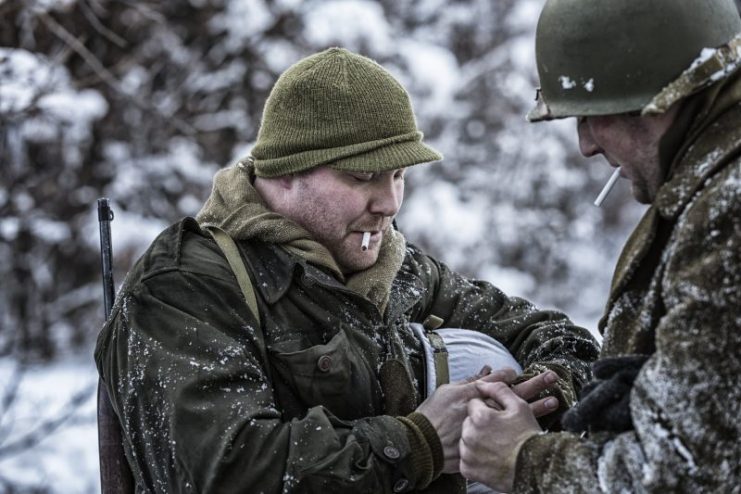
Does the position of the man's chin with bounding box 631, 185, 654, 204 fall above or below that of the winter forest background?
below

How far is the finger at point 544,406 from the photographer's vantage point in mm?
2709

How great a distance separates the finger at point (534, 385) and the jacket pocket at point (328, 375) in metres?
0.44

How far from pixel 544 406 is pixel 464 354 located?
14.4 inches

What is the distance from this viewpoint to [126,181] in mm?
8086

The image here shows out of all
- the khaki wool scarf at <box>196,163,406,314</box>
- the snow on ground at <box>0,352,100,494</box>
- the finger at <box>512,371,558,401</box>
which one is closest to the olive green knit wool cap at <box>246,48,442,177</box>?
the khaki wool scarf at <box>196,163,406,314</box>

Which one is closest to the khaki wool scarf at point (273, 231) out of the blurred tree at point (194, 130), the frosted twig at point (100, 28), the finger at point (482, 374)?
the finger at point (482, 374)

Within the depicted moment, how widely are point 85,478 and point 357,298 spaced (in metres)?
4.71

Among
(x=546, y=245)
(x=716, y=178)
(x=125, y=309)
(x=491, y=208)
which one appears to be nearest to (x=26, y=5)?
(x=125, y=309)

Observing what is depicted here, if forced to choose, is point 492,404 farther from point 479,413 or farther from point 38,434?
point 38,434

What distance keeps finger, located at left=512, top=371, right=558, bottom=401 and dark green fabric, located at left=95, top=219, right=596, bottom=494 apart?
0.24 m

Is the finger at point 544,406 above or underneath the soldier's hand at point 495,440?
above

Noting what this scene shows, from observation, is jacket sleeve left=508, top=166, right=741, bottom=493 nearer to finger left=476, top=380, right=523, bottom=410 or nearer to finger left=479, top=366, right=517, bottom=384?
finger left=476, top=380, right=523, bottom=410

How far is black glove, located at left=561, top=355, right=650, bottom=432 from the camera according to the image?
204 centimetres

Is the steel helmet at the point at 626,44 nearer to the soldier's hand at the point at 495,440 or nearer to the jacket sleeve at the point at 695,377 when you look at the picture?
the jacket sleeve at the point at 695,377
